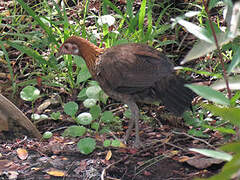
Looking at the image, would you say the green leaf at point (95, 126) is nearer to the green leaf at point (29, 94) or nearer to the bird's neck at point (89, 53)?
the bird's neck at point (89, 53)

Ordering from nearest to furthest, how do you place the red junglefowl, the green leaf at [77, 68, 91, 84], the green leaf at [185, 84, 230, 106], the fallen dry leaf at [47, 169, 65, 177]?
the green leaf at [185, 84, 230, 106], the fallen dry leaf at [47, 169, 65, 177], the red junglefowl, the green leaf at [77, 68, 91, 84]

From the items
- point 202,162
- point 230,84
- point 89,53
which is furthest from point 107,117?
point 230,84

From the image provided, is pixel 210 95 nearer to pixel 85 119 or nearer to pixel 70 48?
pixel 85 119

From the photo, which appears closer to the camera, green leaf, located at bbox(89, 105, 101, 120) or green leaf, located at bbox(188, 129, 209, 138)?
green leaf, located at bbox(188, 129, 209, 138)

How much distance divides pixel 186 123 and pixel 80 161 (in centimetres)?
102

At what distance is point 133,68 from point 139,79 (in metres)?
0.12

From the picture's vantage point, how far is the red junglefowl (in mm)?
3367

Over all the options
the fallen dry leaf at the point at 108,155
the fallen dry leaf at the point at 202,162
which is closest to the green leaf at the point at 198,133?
the fallen dry leaf at the point at 202,162

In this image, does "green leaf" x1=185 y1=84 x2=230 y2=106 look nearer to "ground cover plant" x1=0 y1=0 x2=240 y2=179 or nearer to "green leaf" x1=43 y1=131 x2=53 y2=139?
"ground cover plant" x1=0 y1=0 x2=240 y2=179

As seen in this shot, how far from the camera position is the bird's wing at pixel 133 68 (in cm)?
339

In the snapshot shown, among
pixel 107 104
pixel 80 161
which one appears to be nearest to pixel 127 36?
pixel 107 104

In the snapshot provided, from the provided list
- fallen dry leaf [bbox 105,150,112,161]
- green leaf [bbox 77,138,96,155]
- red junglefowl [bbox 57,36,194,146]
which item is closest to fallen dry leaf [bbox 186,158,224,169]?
red junglefowl [bbox 57,36,194,146]

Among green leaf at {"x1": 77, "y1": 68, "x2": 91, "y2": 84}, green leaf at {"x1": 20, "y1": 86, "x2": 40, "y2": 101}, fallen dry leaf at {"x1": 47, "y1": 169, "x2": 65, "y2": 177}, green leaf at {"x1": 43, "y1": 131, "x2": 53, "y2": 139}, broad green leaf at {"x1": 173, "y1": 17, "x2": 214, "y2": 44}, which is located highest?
broad green leaf at {"x1": 173, "y1": 17, "x2": 214, "y2": 44}

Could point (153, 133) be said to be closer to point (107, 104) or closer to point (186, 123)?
point (186, 123)
